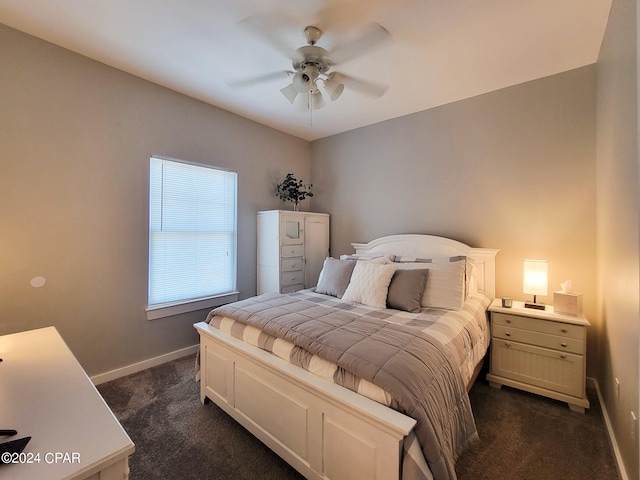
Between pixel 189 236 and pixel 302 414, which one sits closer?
pixel 302 414

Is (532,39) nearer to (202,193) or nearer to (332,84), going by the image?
(332,84)

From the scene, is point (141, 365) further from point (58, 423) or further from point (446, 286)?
point (446, 286)

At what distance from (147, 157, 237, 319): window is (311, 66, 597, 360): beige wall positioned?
1.80 metres

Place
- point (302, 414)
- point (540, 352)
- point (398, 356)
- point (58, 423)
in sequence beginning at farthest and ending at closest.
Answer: point (540, 352), point (302, 414), point (398, 356), point (58, 423)

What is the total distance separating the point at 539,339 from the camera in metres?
2.25

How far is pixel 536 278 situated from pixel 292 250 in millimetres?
2550

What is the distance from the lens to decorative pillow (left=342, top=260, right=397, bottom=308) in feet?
7.82

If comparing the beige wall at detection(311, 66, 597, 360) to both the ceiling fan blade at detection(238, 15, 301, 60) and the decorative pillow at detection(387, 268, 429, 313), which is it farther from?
the ceiling fan blade at detection(238, 15, 301, 60)

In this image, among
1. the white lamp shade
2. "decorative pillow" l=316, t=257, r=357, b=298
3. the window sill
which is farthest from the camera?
the window sill

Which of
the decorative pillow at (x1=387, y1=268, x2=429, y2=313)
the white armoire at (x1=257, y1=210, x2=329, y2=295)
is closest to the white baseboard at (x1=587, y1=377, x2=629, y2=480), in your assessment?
the decorative pillow at (x1=387, y1=268, x2=429, y2=313)

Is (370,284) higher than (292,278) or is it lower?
higher

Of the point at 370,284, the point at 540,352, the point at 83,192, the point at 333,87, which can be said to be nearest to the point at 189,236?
the point at 83,192

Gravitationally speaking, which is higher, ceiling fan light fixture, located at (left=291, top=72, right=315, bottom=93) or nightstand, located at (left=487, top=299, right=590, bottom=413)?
ceiling fan light fixture, located at (left=291, top=72, right=315, bottom=93)

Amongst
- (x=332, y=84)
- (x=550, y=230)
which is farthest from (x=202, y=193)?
(x=550, y=230)
